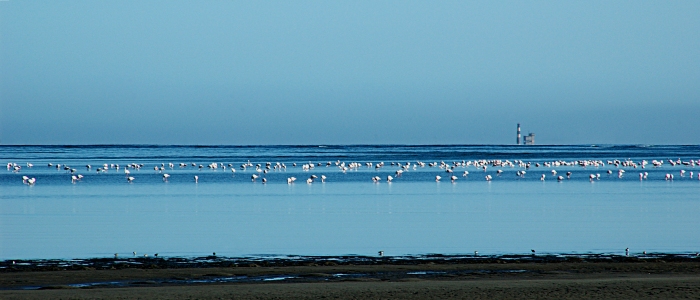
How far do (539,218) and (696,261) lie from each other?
30.4ft

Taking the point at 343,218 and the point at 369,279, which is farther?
the point at 343,218

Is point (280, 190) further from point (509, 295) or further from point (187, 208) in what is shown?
point (509, 295)

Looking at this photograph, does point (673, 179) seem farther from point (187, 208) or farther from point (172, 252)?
point (172, 252)

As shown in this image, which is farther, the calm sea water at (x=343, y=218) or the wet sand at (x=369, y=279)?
the calm sea water at (x=343, y=218)

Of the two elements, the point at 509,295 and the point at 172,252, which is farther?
the point at 172,252

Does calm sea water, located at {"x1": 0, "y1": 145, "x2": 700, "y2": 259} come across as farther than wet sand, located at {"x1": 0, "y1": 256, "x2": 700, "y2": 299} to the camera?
Yes

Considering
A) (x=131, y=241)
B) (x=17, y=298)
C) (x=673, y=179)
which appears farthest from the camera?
(x=673, y=179)

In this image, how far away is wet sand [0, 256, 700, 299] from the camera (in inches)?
473

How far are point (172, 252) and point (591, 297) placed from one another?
28.1 feet

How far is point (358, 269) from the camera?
15.1 metres

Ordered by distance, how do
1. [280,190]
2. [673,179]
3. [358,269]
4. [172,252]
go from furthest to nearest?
[673,179] → [280,190] → [172,252] → [358,269]

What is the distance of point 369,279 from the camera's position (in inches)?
545

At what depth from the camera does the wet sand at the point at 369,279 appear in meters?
12.0

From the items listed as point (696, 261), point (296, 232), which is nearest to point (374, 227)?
point (296, 232)
